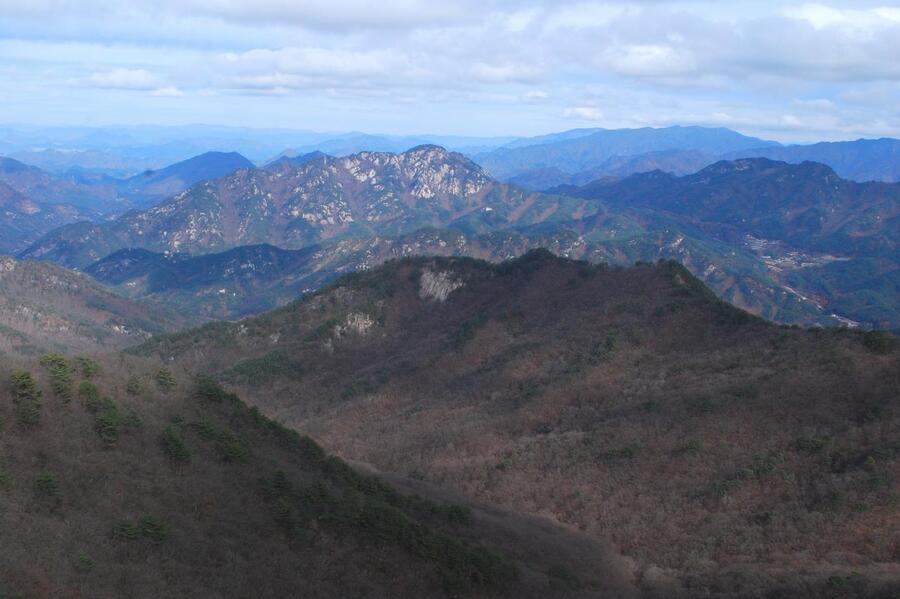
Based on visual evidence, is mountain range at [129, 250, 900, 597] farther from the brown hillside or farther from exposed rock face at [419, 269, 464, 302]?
the brown hillside

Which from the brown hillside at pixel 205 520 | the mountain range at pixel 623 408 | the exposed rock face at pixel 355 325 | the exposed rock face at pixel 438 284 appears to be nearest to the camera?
the brown hillside at pixel 205 520

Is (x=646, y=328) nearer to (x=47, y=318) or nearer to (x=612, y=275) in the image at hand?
(x=612, y=275)

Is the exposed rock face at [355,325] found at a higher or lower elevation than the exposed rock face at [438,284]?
lower

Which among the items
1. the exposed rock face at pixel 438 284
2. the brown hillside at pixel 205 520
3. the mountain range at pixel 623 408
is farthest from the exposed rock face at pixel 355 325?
the brown hillside at pixel 205 520

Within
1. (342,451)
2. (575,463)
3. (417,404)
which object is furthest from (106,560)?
(417,404)

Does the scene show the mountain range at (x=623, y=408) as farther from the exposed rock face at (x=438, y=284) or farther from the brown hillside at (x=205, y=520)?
the brown hillside at (x=205, y=520)

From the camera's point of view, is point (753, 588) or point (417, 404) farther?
point (417, 404)

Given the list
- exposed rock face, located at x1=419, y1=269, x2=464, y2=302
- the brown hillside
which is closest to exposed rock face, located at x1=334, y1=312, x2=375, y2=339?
exposed rock face, located at x1=419, y1=269, x2=464, y2=302

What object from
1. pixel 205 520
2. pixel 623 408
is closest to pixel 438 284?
pixel 623 408

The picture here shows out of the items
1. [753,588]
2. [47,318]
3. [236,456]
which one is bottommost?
[47,318]
